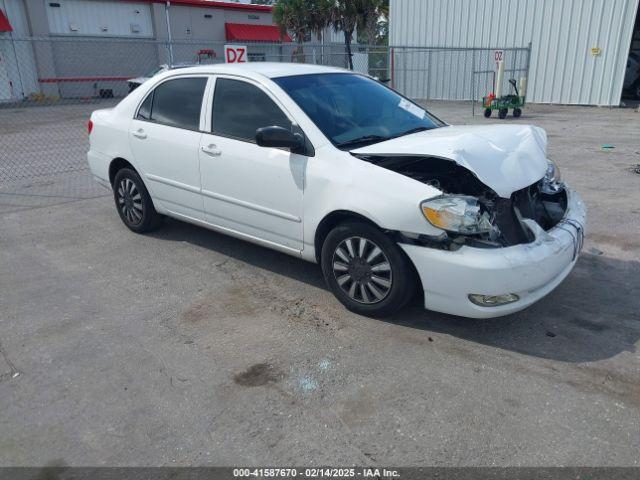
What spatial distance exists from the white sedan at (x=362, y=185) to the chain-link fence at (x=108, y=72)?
10356 mm

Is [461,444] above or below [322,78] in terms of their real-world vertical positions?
below

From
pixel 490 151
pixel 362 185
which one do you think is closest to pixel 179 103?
pixel 362 185

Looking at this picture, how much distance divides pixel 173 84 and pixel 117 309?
2.27 meters

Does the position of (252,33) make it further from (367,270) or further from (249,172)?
(367,270)

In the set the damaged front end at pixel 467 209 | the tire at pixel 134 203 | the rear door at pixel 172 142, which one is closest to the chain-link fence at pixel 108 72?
the tire at pixel 134 203

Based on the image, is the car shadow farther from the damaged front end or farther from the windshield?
the windshield

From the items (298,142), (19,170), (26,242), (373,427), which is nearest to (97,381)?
(373,427)

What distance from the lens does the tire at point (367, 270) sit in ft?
12.0

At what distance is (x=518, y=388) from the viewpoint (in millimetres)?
3145

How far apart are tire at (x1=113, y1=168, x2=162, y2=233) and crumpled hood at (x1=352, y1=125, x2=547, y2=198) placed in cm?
268

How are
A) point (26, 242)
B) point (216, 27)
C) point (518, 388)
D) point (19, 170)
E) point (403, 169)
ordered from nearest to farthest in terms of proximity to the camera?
point (518, 388)
point (403, 169)
point (26, 242)
point (19, 170)
point (216, 27)

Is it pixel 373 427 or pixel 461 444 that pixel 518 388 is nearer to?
pixel 461 444

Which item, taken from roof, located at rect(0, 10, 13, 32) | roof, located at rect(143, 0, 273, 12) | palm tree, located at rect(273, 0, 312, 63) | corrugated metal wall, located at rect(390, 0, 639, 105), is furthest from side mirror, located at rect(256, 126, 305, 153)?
roof, located at rect(143, 0, 273, 12)

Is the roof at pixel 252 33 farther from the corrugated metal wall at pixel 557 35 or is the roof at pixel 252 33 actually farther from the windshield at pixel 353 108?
the windshield at pixel 353 108
